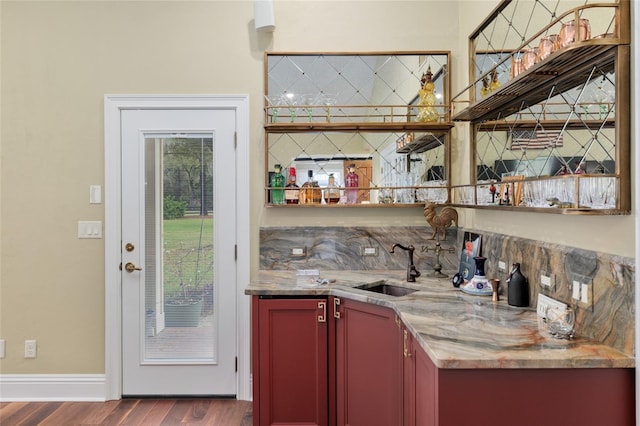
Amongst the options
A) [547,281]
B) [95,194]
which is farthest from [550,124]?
[95,194]

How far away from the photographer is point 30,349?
3076 millimetres

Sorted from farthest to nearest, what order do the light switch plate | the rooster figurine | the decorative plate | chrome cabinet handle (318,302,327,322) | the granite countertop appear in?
the rooster figurine, chrome cabinet handle (318,302,327,322), the decorative plate, the light switch plate, the granite countertop

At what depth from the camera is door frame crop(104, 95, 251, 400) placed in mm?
3021

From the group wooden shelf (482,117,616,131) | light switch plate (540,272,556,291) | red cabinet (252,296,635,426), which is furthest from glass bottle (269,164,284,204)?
light switch plate (540,272,556,291)

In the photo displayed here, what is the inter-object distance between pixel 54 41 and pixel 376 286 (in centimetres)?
267

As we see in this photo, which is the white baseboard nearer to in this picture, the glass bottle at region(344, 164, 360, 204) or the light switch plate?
the glass bottle at region(344, 164, 360, 204)

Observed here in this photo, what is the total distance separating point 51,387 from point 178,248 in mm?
1277

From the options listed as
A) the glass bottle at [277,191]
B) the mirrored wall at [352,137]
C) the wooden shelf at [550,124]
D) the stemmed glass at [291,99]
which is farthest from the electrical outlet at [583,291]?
the stemmed glass at [291,99]

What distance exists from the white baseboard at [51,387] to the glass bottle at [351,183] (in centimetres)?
206

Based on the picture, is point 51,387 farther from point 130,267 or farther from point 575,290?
point 575,290

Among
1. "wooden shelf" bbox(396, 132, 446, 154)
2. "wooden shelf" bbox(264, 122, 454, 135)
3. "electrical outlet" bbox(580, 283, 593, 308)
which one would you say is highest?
"wooden shelf" bbox(264, 122, 454, 135)

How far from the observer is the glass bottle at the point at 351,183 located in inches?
118

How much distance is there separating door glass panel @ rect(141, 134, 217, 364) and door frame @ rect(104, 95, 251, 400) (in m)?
0.18

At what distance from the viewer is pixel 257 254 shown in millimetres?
3061
